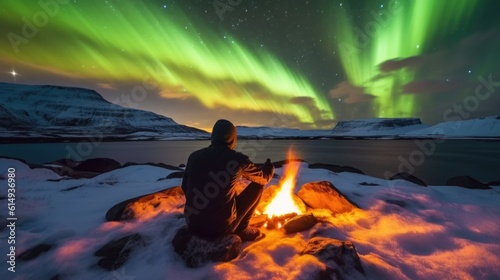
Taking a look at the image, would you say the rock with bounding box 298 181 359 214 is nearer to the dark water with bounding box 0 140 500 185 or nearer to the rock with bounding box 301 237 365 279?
the rock with bounding box 301 237 365 279

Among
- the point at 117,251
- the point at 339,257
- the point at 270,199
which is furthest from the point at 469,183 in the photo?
the point at 117,251

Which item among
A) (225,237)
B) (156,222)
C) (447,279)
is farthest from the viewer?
(156,222)

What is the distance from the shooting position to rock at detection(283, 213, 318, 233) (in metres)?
5.19

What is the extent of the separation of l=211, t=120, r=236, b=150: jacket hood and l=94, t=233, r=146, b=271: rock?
2.52 metres

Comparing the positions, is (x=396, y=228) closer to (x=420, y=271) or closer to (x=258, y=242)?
(x=420, y=271)

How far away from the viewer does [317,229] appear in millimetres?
5195

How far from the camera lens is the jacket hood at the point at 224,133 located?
13.6 ft

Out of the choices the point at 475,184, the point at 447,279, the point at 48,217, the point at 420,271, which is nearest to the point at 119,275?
the point at 48,217

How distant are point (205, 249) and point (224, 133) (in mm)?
2061

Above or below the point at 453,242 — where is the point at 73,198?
below

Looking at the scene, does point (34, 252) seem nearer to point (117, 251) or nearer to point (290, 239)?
point (117, 251)

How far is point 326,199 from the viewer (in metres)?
6.62

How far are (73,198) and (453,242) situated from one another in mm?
10696

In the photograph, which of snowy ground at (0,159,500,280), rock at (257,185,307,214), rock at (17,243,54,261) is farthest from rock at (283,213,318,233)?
rock at (17,243,54,261)
